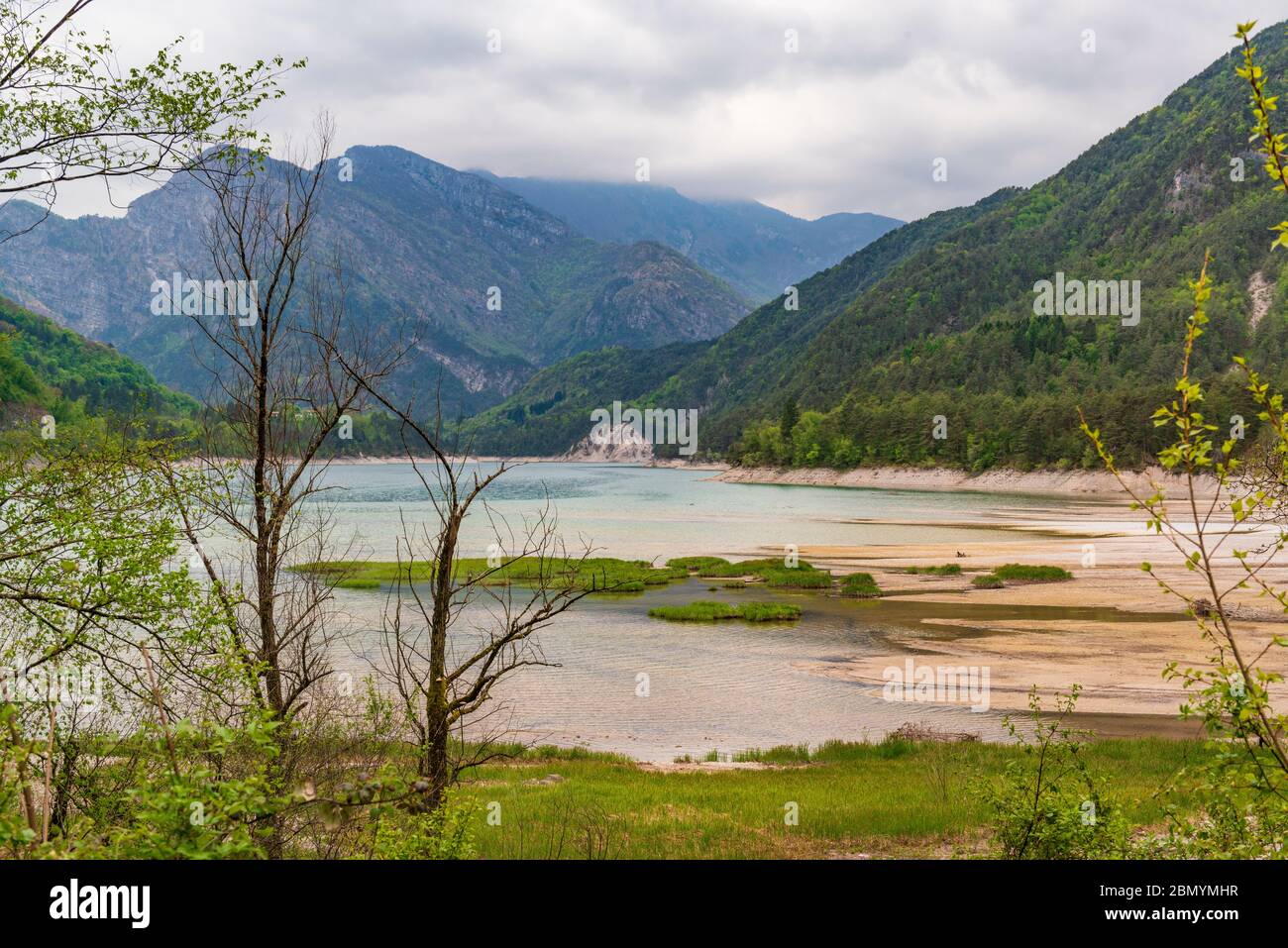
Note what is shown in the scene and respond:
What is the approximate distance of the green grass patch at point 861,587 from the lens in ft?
164

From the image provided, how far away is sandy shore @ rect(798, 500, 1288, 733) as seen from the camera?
1148 inches

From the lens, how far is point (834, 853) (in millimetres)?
14234

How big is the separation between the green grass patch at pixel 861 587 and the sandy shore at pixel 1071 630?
3.04 ft

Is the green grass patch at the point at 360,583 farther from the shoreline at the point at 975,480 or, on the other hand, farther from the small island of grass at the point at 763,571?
the shoreline at the point at 975,480

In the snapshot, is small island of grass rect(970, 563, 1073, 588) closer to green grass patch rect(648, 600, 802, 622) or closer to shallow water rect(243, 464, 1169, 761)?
shallow water rect(243, 464, 1169, 761)

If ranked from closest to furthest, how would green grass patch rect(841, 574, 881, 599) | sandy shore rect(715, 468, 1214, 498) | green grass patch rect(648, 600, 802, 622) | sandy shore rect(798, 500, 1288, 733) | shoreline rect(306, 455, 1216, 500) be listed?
sandy shore rect(798, 500, 1288, 733)
green grass patch rect(648, 600, 802, 622)
green grass patch rect(841, 574, 881, 599)
shoreline rect(306, 455, 1216, 500)
sandy shore rect(715, 468, 1214, 498)

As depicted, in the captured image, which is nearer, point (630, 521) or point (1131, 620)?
point (1131, 620)

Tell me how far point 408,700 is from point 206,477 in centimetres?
432

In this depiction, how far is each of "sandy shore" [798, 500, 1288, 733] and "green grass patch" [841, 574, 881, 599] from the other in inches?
36.4

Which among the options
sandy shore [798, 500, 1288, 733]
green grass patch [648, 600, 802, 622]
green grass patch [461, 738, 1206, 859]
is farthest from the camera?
green grass patch [648, 600, 802, 622]

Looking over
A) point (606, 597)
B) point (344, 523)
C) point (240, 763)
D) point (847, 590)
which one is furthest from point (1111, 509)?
point (240, 763)

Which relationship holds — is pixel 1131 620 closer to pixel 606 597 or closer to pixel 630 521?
pixel 606 597

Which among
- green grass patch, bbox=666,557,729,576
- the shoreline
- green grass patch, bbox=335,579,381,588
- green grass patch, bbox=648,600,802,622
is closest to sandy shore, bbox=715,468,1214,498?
the shoreline

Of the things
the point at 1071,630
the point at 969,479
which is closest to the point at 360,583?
the point at 1071,630
